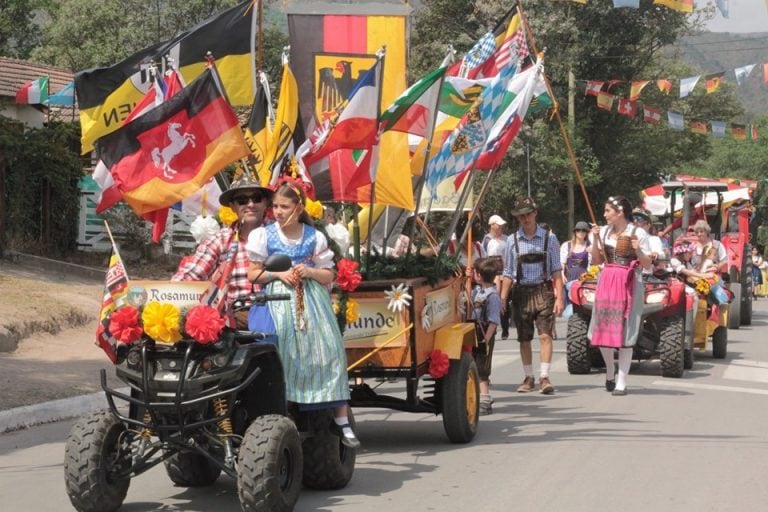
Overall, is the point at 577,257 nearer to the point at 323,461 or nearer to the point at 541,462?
the point at 541,462

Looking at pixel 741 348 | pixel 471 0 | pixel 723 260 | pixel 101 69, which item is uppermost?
pixel 471 0

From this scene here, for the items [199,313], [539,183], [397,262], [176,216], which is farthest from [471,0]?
[199,313]

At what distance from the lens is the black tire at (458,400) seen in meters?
9.27

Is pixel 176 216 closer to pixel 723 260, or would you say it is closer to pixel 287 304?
pixel 723 260

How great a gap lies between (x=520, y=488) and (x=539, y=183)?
3071 centimetres

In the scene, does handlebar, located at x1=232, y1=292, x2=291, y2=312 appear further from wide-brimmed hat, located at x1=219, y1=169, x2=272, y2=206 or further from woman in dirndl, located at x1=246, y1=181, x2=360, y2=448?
wide-brimmed hat, located at x1=219, y1=169, x2=272, y2=206

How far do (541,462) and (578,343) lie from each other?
597cm

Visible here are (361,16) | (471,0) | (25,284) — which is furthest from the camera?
(471,0)

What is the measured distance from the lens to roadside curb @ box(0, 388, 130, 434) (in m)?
10.4

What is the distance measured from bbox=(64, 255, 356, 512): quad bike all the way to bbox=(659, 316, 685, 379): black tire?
8.09 metres

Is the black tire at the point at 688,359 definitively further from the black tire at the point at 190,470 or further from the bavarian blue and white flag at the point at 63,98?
the bavarian blue and white flag at the point at 63,98

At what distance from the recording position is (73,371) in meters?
13.3

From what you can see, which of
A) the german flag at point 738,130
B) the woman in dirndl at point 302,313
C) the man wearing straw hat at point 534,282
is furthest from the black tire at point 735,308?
the woman in dirndl at point 302,313

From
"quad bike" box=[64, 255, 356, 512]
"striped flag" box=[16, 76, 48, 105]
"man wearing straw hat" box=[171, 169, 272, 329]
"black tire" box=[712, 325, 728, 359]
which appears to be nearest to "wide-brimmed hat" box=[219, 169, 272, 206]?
"man wearing straw hat" box=[171, 169, 272, 329]
